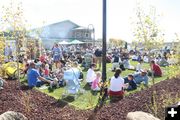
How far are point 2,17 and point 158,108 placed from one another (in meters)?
7.97

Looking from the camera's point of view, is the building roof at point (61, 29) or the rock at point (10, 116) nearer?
the rock at point (10, 116)

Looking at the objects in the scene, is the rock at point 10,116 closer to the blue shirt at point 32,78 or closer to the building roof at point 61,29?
the blue shirt at point 32,78

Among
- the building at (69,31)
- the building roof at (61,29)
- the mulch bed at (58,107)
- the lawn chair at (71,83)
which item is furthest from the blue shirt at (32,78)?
the building at (69,31)

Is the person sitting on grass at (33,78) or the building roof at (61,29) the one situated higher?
the building roof at (61,29)

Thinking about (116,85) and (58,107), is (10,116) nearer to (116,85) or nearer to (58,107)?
(58,107)

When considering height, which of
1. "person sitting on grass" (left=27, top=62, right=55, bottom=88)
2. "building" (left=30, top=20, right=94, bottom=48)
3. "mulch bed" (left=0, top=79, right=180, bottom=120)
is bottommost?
"mulch bed" (left=0, top=79, right=180, bottom=120)

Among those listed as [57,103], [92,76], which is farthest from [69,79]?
[92,76]

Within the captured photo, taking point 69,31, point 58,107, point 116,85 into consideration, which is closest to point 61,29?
point 69,31

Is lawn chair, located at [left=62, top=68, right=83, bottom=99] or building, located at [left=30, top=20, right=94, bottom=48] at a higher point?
building, located at [left=30, top=20, right=94, bottom=48]

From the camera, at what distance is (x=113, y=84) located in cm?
1137

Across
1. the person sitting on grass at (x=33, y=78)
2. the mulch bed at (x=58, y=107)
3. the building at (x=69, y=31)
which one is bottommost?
the mulch bed at (x=58, y=107)

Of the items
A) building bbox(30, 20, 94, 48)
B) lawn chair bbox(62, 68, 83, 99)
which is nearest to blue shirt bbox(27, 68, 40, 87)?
lawn chair bbox(62, 68, 83, 99)

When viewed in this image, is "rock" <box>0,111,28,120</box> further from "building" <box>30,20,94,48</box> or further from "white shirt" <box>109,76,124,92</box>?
"building" <box>30,20,94,48</box>

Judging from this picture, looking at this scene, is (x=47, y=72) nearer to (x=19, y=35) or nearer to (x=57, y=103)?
(x=19, y=35)
